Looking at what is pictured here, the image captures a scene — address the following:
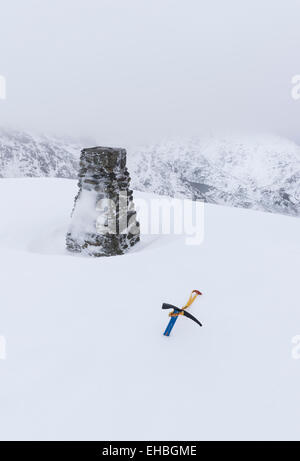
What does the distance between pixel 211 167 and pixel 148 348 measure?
7526 inches

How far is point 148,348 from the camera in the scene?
3.47m

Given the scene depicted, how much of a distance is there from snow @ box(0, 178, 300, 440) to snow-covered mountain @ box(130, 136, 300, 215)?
161655 mm

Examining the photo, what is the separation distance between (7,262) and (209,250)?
4208 millimetres

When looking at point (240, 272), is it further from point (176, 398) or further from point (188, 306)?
point (176, 398)

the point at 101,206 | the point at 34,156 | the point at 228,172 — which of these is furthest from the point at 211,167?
the point at 101,206

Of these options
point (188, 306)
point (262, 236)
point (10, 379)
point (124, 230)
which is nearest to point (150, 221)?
point (124, 230)

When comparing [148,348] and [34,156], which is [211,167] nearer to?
[34,156]

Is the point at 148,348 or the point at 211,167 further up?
the point at 211,167

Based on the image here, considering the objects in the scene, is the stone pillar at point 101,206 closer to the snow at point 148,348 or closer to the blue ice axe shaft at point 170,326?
the snow at point 148,348

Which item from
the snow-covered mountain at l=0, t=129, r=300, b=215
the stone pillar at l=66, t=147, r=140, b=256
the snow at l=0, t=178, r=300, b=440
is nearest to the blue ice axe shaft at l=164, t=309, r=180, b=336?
the snow at l=0, t=178, r=300, b=440

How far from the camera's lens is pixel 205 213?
10.9 meters

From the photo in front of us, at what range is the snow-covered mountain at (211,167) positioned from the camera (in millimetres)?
161625

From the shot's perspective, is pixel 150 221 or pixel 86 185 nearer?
pixel 86 185

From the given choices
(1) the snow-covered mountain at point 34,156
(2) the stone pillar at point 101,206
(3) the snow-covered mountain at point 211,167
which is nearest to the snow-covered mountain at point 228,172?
(3) the snow-covered mountain at point 211,167
